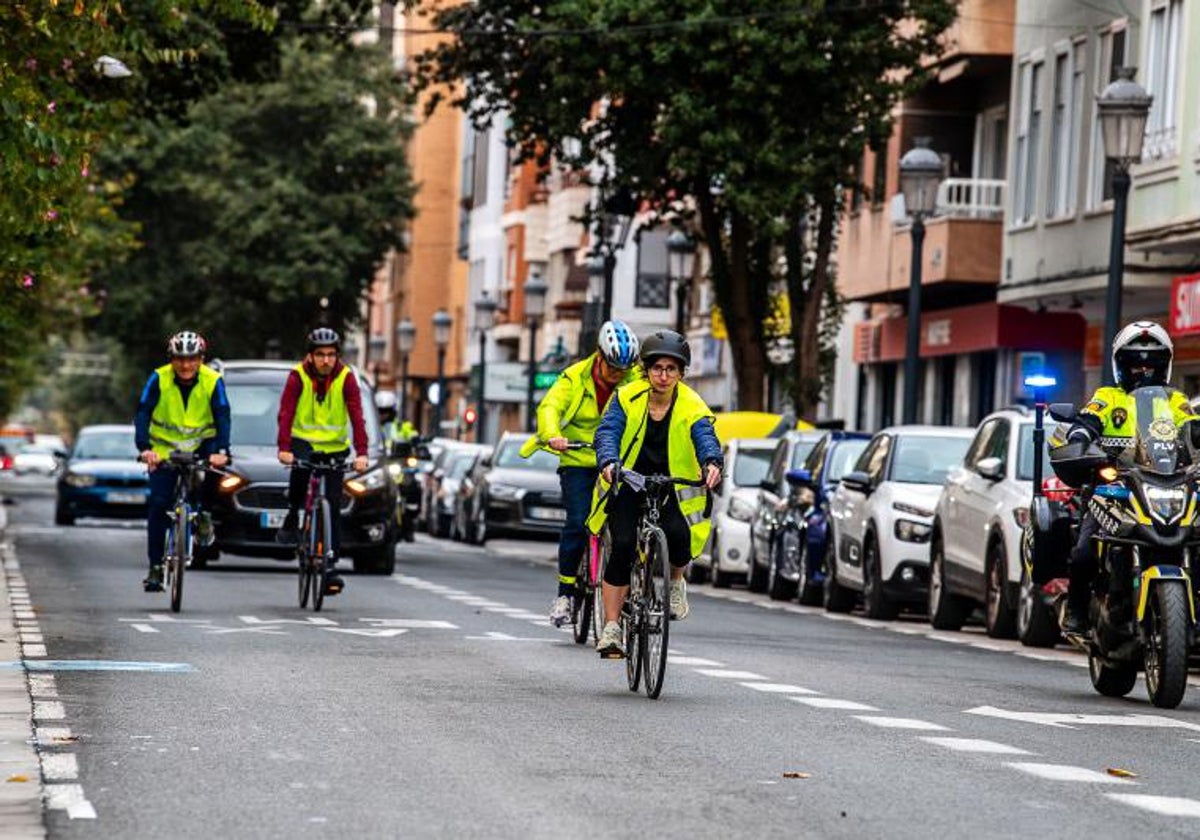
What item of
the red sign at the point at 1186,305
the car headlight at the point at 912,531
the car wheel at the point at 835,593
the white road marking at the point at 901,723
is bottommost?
the car wheel at the point at 835,593

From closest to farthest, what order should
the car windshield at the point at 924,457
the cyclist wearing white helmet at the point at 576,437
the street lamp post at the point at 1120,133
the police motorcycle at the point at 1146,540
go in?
1. the police motorcycle at the point at 1146,540
2. the cyclist wearing white helmet at the point at 576,437
3. the street lamp post at the point at 1120,133
4. the car windshield at the point at 924,457

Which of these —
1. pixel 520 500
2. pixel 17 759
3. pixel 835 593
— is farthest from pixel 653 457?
pixel 520 500

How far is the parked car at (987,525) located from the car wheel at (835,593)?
9.27ft

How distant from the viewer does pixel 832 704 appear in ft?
50.2

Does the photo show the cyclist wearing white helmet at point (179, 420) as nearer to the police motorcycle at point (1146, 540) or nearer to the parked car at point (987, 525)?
the parked car at point (987, 525)

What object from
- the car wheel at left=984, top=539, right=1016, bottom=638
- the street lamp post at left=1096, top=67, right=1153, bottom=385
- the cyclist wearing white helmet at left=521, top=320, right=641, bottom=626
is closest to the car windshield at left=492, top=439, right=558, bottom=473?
the street lamp post at left=1096, top=67, right=1153, bottom=385

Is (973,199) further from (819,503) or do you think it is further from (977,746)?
(977,746)

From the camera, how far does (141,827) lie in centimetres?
983

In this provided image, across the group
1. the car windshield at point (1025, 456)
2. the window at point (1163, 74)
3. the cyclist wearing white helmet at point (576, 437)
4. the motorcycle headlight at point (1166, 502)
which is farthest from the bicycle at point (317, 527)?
the window at point (1163, 74)

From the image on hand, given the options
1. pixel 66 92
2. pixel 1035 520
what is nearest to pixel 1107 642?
pixel 1035 520

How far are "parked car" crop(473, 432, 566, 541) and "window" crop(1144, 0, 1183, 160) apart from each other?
1107 centimetres

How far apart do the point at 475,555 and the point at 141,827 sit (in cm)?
3243

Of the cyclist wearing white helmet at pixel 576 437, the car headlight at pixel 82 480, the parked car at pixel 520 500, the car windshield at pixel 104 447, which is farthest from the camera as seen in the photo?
the car windshield at pixel 104 447

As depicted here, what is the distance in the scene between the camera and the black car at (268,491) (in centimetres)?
2916
